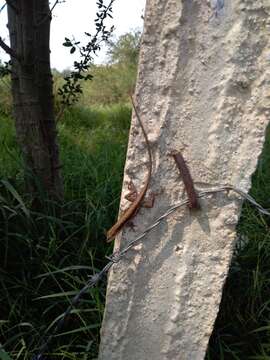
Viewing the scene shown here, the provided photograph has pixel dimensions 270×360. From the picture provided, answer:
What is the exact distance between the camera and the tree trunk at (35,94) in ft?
6.35

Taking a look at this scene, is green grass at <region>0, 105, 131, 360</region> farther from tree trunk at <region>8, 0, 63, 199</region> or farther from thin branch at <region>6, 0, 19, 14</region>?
thin branch at <region>6, 0, 19, 14</region>

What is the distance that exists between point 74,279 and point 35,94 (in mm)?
809

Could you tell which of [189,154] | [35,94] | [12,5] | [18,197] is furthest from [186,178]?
[12,5]

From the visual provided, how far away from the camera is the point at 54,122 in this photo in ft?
6.82

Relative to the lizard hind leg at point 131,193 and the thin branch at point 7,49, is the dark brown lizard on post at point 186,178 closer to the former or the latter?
the lizard hind leg at point 131,193

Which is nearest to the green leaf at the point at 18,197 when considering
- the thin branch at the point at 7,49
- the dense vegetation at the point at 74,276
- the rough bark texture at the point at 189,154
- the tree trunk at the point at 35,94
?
the dense vegetation at the point at 74,276

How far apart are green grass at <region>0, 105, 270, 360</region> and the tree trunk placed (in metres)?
0.13

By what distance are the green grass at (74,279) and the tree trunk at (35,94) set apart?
0.42 feet

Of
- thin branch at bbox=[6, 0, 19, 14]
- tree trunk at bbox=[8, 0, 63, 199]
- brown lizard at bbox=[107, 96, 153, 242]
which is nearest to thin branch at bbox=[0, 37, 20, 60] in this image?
tree trunk at bbox=[8, 0, 63, 199]

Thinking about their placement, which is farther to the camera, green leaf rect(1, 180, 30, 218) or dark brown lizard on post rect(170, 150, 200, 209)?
green leaf rect(1, 180, 30, 218)

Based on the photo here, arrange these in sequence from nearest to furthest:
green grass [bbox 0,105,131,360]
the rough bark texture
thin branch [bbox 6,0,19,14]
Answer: the rough bark texture < green grass [bbox 0,105,131,360] < thin branch [bbox 6,0,19,14]

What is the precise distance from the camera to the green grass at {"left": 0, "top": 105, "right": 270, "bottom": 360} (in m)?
1.54

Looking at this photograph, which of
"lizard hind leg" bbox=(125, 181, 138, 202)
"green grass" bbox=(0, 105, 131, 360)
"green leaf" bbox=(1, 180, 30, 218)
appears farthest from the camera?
"green leaf" bbox=(1, 180, 30, 218)

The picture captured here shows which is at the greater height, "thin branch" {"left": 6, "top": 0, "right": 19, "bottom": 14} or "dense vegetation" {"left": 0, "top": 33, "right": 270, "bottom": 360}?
"thin branch" {"left": 6, "top": 0, "right": 19, "bottom": 14}
